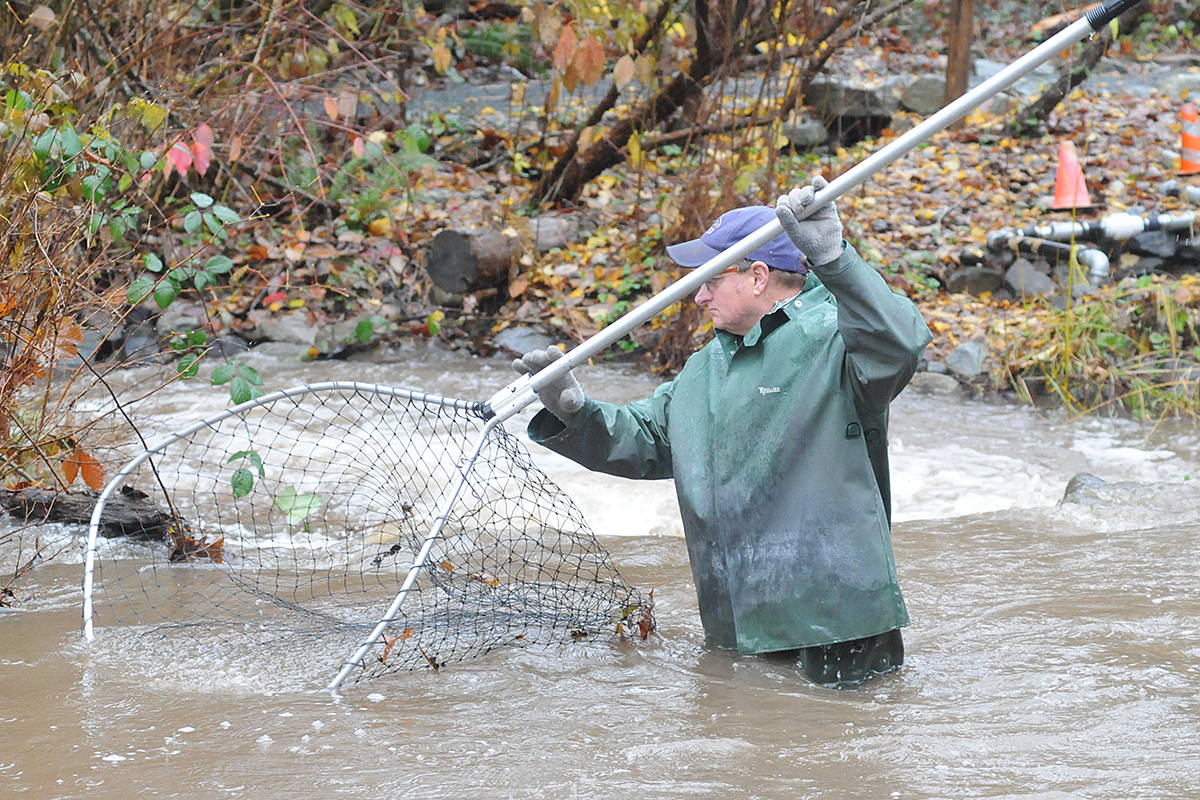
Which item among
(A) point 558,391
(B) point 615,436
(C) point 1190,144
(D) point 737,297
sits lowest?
(B) point 615,436

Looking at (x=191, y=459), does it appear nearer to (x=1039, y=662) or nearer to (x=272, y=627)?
(x=272, y=627)

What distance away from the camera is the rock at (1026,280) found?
916cm

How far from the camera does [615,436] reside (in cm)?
361

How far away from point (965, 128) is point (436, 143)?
544cm

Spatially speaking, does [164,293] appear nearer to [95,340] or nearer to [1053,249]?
[95,340]

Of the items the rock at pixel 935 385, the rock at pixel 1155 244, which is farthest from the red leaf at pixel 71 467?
the rock at pixel 1155 244

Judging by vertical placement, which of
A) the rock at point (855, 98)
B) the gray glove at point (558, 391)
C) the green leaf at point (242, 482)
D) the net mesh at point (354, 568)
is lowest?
the net mesh at point (354, 568)

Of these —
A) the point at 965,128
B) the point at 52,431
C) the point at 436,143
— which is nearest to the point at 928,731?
the point at 52,431

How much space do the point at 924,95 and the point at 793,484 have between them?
10455 millimetres

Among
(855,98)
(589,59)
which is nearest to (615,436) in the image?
(589,59)

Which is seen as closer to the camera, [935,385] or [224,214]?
[224,214]

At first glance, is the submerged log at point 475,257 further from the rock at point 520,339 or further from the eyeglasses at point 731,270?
the eyeglasses at point 731,270

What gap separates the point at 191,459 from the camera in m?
6.16

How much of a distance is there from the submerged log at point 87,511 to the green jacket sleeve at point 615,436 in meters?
1.94
